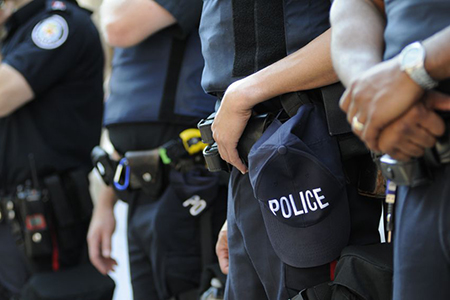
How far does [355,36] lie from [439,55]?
24 cm

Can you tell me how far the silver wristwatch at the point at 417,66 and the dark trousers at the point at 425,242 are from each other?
0.42ft

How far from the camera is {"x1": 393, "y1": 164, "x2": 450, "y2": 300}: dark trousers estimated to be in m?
1.00

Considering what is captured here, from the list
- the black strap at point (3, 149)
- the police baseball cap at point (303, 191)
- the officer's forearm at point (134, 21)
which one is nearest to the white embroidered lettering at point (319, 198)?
the police baseball cap at point (303, 191)

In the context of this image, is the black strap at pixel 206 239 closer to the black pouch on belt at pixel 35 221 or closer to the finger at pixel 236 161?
the finger at pixel 236 161

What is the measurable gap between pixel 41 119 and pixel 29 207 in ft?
1.21

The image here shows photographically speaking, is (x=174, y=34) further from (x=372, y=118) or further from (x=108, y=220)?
(x=372, y=118)

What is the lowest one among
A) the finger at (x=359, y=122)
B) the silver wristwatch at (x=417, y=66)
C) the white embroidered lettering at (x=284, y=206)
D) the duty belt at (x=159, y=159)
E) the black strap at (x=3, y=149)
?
the black strap at (x=3, y=149)

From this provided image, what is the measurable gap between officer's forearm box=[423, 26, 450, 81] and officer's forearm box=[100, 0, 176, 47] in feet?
4.13

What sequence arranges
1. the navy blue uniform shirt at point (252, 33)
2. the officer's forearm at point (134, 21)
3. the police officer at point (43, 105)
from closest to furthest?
1. the navy blue uniform shirt at point (252, 33)
2. the officer's forearm at point (134, 21)
3. the police officer at point (43, 105)

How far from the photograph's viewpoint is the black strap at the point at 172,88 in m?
2.21

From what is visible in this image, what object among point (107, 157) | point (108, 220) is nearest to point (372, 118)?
point (107, 157)

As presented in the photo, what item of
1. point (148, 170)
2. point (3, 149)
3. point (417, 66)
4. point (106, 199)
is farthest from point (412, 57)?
point (3, 149)

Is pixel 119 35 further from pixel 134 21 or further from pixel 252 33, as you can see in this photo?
pixel 252 33

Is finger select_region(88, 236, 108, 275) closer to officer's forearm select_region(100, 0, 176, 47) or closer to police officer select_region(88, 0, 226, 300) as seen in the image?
police officer select_region(88, 0, 226, 300)
